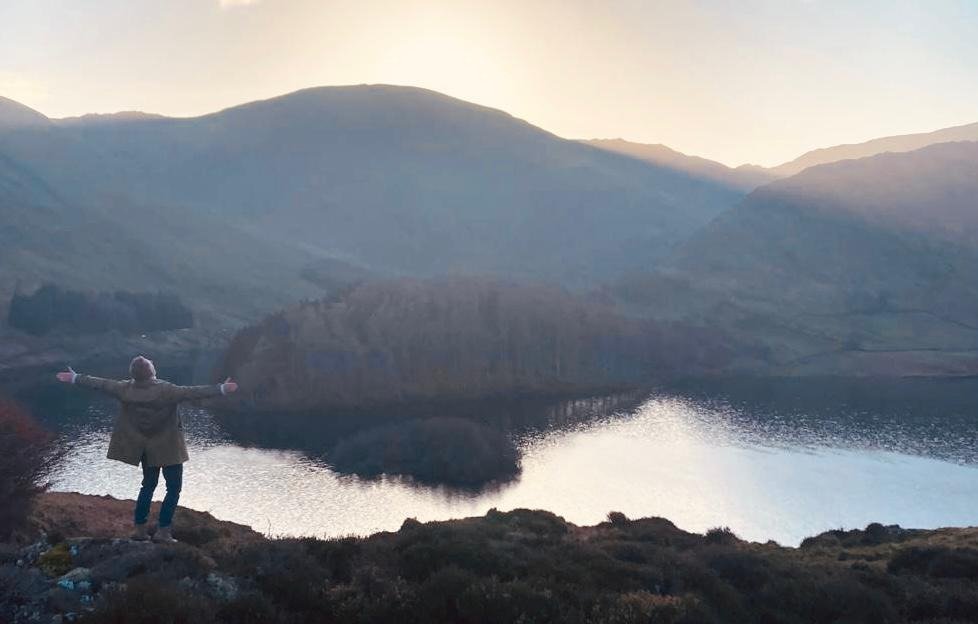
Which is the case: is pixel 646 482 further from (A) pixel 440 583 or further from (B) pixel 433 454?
(A) pixel 440 583

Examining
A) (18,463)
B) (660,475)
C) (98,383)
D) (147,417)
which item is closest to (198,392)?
(147,417)

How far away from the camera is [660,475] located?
226ft

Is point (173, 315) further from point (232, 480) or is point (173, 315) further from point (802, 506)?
point (802, 506)

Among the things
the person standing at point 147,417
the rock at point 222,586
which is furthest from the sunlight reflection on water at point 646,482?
the rock at point 222,586

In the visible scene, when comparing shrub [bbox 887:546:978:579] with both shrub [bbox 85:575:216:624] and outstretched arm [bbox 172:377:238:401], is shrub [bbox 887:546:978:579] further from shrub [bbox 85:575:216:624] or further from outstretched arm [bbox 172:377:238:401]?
shrub [bbox 85:575:216:624]

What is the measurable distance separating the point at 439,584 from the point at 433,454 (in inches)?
2409

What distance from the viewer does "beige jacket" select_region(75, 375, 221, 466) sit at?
14.0 metres

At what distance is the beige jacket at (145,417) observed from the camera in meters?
14.0

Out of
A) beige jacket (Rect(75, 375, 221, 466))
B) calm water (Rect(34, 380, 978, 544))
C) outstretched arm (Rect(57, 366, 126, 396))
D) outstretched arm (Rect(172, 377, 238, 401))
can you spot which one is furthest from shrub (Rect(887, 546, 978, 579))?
calm water (Rect(34, 380, 978, 544))

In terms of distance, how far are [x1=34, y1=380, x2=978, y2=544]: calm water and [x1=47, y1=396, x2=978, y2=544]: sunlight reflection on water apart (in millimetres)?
200

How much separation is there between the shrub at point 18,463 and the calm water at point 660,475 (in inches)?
1097

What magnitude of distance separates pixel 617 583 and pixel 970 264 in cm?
21557

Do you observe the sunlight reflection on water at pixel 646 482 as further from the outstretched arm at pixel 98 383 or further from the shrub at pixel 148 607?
the shrub at pixel 148 607

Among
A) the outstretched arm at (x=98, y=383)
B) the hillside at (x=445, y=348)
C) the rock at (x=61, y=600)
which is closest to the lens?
the rock at (x=61, y=600)
